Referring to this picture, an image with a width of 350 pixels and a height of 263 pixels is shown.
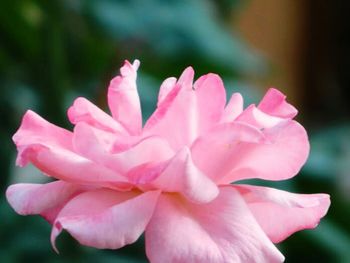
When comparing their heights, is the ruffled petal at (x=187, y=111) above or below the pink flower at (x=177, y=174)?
above

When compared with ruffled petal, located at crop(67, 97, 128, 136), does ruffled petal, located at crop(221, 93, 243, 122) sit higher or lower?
higher

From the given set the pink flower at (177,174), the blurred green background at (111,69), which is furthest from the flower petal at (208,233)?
the blurred green background at (111,69)

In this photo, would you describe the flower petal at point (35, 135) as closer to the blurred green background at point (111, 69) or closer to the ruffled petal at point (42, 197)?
the ruffled petal at point (42, 197)

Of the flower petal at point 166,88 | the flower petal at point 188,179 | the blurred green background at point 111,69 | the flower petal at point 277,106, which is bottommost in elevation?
the blurred green background at point 111,69

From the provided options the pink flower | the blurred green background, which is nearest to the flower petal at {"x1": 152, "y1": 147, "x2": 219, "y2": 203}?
the pink flower

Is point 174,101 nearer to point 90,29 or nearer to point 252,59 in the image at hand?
point 90,29

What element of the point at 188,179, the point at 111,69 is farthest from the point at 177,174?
the point at 111,69

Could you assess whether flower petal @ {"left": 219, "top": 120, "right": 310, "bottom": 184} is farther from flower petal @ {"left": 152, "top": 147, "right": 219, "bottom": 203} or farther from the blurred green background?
the blurred green background
